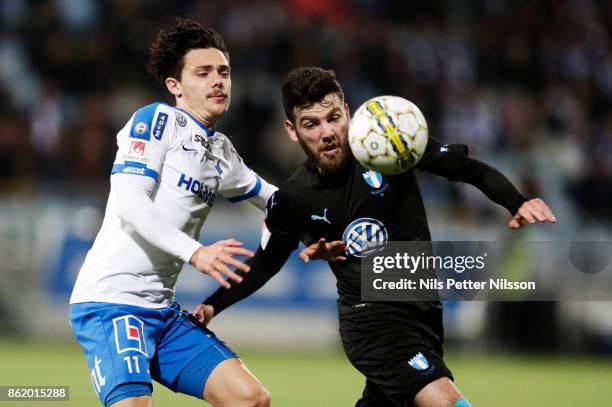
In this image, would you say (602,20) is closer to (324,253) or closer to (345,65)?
(345,65)

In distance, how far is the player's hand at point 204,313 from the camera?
5641 mm

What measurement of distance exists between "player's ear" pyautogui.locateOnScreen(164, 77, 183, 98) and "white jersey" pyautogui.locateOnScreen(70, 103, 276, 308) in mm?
204

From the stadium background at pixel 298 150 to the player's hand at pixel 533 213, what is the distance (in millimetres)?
4007

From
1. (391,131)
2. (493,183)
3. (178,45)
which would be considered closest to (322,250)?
(391,131)

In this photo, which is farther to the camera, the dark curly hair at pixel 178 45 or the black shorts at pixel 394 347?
the dark curly hair at pixel 178 45

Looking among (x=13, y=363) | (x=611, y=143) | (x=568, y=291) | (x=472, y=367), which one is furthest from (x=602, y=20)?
(x=13, y=363)

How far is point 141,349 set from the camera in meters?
5.08

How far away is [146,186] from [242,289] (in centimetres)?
100

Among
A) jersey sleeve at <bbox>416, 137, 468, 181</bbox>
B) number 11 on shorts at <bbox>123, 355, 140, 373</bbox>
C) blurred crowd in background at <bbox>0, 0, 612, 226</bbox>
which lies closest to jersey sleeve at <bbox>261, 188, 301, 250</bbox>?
jersey sleeve at <bbox>416, 137, 468, 181</bbox>

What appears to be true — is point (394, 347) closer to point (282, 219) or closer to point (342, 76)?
point (282, 219)

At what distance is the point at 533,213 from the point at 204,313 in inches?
76.4

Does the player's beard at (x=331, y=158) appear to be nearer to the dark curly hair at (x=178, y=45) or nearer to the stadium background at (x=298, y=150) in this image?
the dark curly hair at (x=178, y=45)

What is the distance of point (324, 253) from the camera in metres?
5.25

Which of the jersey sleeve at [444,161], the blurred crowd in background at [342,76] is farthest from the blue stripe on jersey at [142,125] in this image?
the blurred crowd in background at [342,76]
